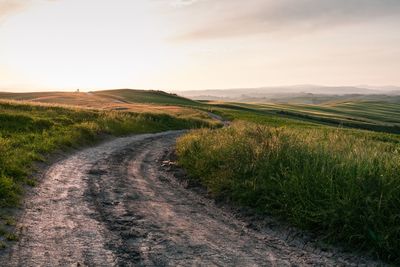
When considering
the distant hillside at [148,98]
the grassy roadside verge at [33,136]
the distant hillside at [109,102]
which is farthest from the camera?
the distant hillside at [148,98]

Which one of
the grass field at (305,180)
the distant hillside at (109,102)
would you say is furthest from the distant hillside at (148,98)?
the grass field at (305,180)

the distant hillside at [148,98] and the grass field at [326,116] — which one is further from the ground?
the distant hillside at [148,98]

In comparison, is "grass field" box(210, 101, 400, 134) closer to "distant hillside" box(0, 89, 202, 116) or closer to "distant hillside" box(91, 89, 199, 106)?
"distant hillside" box(91, 89, 199, 106)

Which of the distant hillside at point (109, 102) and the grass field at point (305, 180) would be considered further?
the distant hillside at point (109, 102)

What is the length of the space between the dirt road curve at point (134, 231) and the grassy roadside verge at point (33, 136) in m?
0.62

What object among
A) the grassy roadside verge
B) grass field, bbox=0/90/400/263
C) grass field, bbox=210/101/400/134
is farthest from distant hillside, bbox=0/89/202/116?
grass field, bbox=0/90/400/263

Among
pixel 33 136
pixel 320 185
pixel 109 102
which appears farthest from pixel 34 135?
pixel 109 102

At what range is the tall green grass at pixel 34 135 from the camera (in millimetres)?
10877

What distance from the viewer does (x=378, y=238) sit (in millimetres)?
6750

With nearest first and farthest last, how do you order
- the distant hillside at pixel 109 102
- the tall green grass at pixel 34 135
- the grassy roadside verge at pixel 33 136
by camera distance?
the grassy roadside verge at pixel 33 136 → the tall green grass at pixel 34 135 → the distant hillside at pixel 109 102

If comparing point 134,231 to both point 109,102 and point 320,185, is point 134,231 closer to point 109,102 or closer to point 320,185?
point 320,185

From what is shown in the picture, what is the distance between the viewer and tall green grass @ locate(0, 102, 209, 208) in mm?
10877

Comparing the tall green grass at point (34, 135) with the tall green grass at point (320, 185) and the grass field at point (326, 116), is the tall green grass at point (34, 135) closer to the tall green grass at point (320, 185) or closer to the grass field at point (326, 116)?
the tall green grass at point (320, 185)

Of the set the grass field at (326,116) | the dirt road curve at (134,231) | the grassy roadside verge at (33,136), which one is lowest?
the grass field at (326,116)
